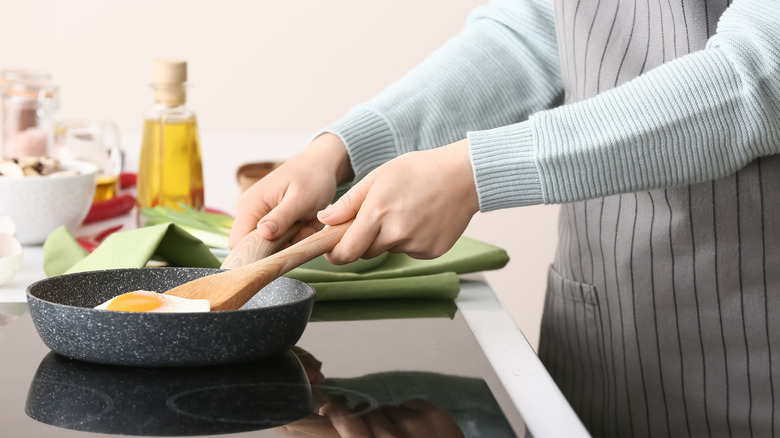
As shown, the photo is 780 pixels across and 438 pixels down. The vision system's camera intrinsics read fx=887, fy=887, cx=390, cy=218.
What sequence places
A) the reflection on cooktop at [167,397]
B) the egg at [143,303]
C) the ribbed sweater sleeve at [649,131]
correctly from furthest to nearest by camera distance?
the ribbed sweater sleeve at [649,131], the egg at [143,303], the reflection on cooktop at [167,397]

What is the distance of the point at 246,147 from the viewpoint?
6.75 feet

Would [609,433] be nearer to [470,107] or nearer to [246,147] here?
[470,107]

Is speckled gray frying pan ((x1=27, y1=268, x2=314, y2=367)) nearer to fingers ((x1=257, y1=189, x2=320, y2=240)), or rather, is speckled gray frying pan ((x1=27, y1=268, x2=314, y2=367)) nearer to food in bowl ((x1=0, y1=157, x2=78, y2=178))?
fingers ((x1=257, y1=189, x2=320, y2=240))

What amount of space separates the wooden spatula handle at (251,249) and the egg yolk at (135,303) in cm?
14

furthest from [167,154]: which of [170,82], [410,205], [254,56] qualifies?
[254,56]

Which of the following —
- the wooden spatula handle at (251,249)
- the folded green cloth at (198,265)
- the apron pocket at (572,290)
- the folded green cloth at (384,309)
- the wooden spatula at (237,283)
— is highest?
the wooden spatula at (237,283)

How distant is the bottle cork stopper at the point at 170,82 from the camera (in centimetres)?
118

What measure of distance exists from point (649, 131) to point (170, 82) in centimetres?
70

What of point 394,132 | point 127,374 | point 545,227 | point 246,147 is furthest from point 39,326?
point 545,227

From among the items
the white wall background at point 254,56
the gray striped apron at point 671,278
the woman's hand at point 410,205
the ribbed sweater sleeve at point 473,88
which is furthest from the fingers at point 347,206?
the white wall background at point 254,56

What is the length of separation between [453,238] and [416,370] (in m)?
0.16

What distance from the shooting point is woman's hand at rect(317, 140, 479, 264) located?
740 mm

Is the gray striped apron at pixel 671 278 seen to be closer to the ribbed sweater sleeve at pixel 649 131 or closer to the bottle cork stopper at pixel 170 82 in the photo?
the ribbed sweater sleeve at pixel 649 131

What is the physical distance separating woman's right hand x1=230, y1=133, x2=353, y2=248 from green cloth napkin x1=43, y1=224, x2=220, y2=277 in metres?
0.04
